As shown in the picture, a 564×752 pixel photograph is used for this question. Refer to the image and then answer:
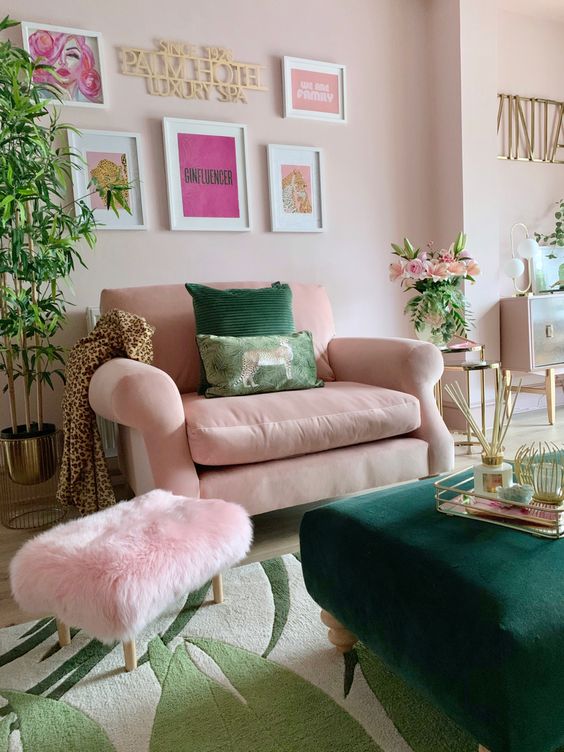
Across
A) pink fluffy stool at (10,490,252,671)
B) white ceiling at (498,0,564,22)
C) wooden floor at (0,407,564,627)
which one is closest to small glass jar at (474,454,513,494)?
pink fluffy stool at (10,490,252,671)

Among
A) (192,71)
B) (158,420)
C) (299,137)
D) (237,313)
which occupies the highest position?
(192,71)

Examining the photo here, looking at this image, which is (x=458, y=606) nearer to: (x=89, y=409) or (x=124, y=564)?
(x=124, y=564)

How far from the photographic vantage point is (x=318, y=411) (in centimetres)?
194

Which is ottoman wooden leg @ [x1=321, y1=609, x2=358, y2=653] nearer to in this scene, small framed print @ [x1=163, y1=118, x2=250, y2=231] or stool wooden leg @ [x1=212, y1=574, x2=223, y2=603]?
stool wooden leg @ [x1=212, y1=574, x2=223, y2=603]

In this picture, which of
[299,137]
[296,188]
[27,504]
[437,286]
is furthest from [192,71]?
[27,504]

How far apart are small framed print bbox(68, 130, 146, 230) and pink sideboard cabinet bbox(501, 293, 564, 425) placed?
7.28ft

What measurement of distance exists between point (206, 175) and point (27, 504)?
69.6 inches

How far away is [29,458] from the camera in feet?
7.25

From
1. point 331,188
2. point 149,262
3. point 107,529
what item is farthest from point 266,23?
point 107,529

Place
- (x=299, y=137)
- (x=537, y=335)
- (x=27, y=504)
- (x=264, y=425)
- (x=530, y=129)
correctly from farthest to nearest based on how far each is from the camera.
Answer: (x=530, y=129), (x=537, y=335), (x=299, y=137), (x=27, y=504), (x=264, y=425)

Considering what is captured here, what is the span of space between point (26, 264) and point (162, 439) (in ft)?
2.88

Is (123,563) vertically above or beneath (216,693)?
above

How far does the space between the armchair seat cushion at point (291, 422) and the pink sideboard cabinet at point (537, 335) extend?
5.39 feet

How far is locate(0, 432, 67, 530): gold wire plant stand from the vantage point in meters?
2.28
